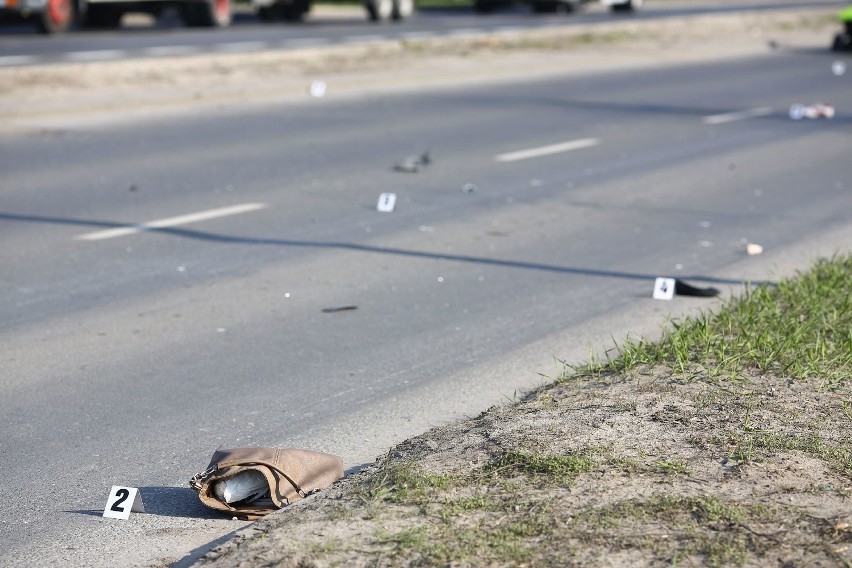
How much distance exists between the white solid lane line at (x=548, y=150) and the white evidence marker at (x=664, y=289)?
17.5 feet

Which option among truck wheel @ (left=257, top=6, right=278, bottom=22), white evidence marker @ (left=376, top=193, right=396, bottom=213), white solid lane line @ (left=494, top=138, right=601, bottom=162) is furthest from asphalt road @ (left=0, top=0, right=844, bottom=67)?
white evidence marker @ (left=376, top=193, right=396, bottom=213)

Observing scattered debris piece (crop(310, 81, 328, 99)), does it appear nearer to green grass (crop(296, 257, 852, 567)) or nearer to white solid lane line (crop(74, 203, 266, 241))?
white solid lane line (crop(74, 203, 266, 241))

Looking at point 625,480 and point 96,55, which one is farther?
point 96,55

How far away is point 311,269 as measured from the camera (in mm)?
8242

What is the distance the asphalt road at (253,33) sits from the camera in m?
22.4

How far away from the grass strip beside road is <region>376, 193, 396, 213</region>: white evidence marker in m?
4.55

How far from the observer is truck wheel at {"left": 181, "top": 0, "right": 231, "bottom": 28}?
1160 inches

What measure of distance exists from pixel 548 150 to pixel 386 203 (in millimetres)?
3904

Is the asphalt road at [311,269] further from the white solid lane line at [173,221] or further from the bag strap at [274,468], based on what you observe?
the bag strap at [274,468]

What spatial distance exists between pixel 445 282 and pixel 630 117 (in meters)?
9.24

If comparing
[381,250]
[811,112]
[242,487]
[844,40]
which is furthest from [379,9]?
[242,487]

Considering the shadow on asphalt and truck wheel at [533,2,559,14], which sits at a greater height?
truck wheel at [533,2,559,14]

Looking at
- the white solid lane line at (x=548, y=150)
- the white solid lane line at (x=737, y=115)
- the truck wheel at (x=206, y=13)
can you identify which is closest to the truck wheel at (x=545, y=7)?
the truck wheel at (x=206, y=13)

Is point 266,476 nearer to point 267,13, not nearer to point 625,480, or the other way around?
point 625,480
